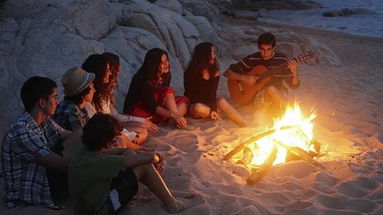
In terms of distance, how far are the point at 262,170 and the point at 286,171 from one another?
29 cm

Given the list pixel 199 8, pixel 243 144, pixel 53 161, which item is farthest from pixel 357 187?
pixel 199 8

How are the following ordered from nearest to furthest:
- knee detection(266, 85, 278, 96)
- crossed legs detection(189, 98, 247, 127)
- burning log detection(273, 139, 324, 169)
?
burning log detection(273, 139, 324, 169), crossed legs detection(189, 98, 247, 127), knee detection(266, 85, 278, 96)

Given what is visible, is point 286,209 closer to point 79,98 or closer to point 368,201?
point 368,201

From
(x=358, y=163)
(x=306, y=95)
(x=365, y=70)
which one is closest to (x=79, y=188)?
(x=358, y=163)

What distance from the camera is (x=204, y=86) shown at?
6344mm

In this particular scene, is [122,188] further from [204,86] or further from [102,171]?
[204,86]

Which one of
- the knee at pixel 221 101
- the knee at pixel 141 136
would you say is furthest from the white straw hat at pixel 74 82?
the knee at pixel 221 101

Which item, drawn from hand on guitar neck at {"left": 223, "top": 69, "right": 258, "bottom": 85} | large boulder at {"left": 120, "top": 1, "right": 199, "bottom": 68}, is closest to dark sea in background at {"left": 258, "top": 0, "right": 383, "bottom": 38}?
large boulder at {"left": 120, "top": 1, "right": 199, "bottom": 68}

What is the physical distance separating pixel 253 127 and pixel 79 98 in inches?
111

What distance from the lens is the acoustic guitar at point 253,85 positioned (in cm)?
659

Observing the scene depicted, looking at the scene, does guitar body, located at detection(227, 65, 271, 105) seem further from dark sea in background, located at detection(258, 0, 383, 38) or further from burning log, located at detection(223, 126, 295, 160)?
dark sea in background, located at detection(258, 0, 383, 38)

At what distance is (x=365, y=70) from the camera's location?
394 inches

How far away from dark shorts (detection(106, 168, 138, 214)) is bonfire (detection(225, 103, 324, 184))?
1431mm

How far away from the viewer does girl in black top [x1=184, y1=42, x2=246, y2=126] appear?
6238mm
